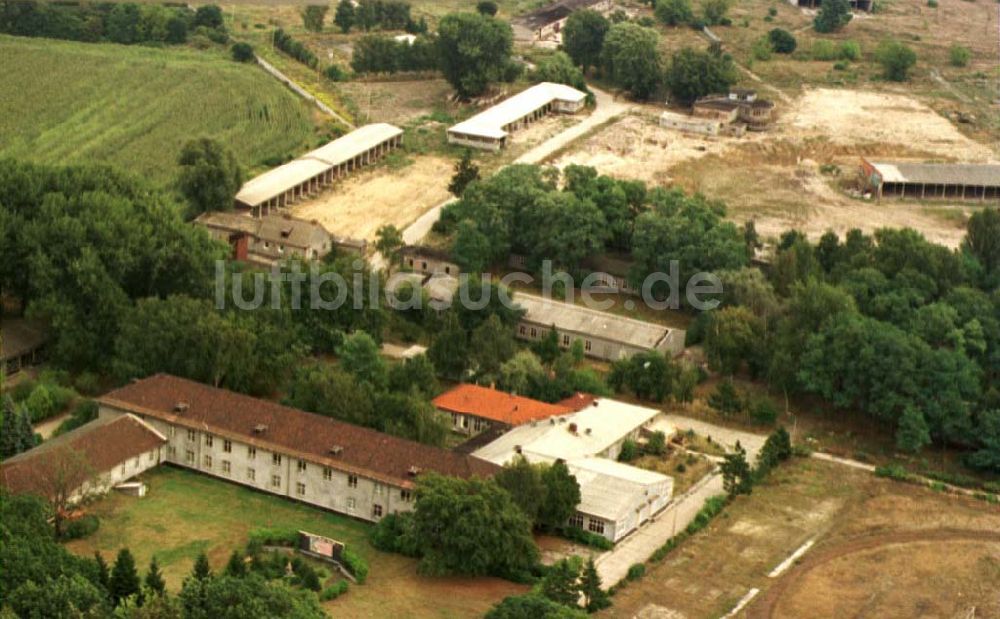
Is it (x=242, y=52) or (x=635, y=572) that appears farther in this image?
(x=242, y=52)

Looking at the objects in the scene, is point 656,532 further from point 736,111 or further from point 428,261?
point 736,111

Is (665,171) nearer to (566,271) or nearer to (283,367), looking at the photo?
(566,271)

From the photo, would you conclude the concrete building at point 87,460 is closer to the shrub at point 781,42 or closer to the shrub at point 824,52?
the shrub at point 824,52

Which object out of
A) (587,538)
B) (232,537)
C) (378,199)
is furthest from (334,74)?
(587,538)

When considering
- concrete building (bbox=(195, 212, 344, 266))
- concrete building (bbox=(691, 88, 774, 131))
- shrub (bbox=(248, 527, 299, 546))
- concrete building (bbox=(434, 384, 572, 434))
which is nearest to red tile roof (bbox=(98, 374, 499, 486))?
shrub (bbox=(248, 527, 299, 546))

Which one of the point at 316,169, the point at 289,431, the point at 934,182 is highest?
the point at 289,431
